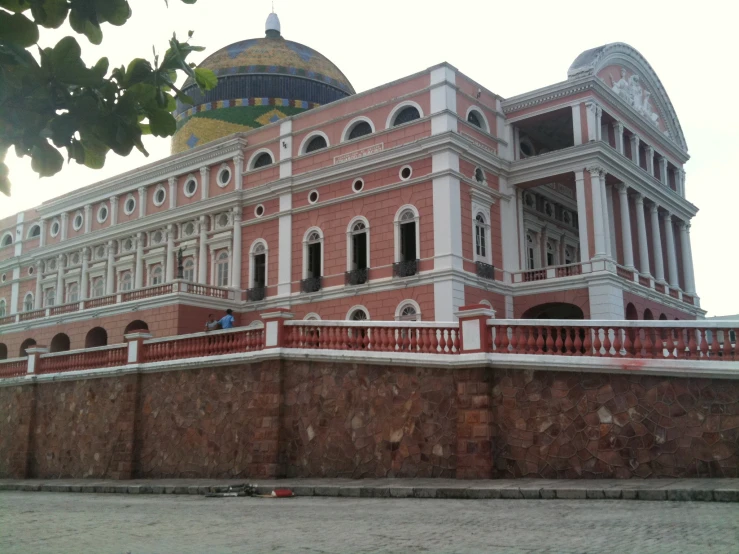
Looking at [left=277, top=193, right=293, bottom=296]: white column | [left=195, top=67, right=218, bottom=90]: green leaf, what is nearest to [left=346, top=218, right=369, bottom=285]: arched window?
[left=277, top=193, right=293, bottom=296]: white column

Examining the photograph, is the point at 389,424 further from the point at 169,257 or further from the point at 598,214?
the point at 169,257

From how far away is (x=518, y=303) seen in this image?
27125 millimetres

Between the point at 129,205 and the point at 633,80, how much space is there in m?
21.4

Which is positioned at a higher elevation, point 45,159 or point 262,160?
point 262,160

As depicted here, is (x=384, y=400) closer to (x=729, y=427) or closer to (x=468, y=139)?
(x=729, y=427)

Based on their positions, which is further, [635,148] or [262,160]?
[262,160]

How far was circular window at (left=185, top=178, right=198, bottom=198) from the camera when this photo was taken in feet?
107

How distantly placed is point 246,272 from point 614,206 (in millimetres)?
13619

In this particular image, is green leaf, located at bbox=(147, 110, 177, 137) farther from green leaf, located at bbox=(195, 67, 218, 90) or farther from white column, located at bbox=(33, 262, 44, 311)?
white column, located at bbox=(33, 262, 44, 311)

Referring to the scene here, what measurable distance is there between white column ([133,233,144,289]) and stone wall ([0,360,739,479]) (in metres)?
13.1

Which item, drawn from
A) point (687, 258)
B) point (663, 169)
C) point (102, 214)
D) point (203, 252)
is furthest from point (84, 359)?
point (687, 258)

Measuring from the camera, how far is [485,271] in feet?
84.8

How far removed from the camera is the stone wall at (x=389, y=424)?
11852 millimetres

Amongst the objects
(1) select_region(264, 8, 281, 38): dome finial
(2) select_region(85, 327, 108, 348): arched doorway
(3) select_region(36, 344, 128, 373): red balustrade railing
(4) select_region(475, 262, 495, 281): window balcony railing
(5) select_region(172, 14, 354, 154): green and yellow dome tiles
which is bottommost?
(3) select_region(36, 344, 128, 373): red balustrade railing
